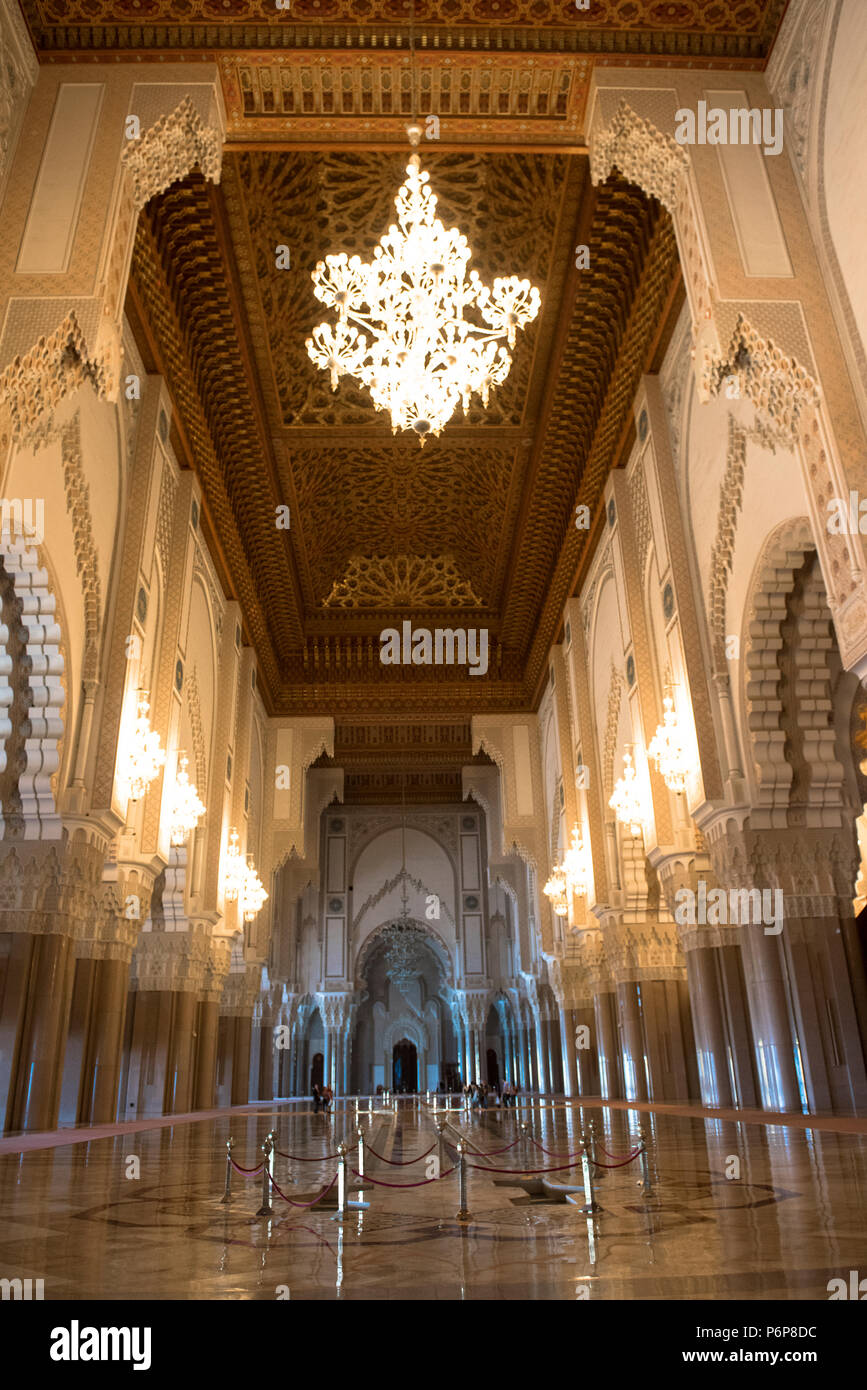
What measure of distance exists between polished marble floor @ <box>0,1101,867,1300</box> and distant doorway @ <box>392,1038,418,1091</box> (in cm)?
2390

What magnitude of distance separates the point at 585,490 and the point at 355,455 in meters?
3.06

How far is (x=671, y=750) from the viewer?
915 centimetres

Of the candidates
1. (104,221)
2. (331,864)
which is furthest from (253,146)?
(331,864)

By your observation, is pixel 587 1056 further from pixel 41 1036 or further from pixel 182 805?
pixel 41 1036

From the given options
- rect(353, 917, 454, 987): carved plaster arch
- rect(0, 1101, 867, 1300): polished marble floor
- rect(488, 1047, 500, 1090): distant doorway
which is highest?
rect(353, 917, 454, 987): carved plaster arch

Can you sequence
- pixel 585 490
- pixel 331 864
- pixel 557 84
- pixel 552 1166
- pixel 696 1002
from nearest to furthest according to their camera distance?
1. pixel 552 1166
2. pixel 557 84
3. pixel 696 1002
4. pixel 585 490
5. pixel 331 864

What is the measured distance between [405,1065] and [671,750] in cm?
2159

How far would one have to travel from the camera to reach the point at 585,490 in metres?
12.3

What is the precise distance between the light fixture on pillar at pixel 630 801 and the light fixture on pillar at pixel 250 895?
6.33 meters

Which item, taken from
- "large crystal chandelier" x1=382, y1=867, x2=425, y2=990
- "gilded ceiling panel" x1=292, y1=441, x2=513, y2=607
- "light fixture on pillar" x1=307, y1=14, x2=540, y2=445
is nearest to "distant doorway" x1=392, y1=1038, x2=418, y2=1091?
"large crystal chandelier" x1=382, y1=867, x2=425, y2=990

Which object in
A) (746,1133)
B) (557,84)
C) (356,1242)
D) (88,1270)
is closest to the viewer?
(88,1270)

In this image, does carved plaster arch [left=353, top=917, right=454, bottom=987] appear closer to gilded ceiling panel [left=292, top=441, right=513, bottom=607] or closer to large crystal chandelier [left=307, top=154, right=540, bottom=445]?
gilded ceiling panel [left=292, top=441, right=513, bottom=607]

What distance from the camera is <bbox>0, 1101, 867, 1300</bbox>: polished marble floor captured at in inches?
84.8
